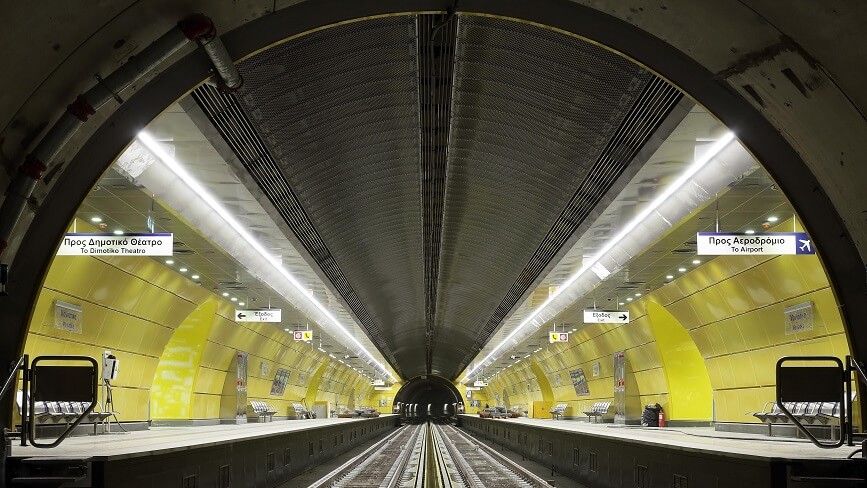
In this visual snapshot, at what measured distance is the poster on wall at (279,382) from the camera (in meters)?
38.1

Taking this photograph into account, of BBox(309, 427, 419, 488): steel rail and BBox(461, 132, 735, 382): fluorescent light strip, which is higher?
BBox(461, 132, 735, 382): fluorescent light strip

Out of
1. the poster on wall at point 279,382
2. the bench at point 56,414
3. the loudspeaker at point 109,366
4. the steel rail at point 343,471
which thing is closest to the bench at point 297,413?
the poster on wall at point 279,382

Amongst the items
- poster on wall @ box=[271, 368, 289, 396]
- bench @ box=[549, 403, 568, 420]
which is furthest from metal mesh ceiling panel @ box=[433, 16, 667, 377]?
bench @ box=[549, 403, 568, 420]

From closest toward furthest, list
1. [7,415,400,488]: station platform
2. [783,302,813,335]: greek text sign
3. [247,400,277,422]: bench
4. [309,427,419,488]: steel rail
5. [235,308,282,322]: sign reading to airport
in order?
[7,415,400,488]: station platform, [783,302,813,335]: greek text sign, [309,427,419,488]: steel rail, [235,308,282,322]: sign reading to airport, [247,400,277,422]: bench

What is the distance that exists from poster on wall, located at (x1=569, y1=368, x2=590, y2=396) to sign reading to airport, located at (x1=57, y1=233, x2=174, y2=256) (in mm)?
27000

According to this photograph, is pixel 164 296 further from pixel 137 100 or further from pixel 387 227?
pixel 137 100

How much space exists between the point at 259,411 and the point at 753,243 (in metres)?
23.4

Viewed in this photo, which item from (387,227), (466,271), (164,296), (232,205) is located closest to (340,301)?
(466,271)

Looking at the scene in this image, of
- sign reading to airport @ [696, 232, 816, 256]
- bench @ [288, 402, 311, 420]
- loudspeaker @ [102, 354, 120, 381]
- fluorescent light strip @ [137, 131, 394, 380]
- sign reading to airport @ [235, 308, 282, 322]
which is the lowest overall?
bench @ [288, 402, 311, 420]

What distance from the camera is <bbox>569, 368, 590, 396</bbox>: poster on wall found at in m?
38.1

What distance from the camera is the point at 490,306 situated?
93.5 feet

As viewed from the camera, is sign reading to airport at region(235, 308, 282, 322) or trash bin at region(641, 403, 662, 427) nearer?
sign reading to airport at region(235, 308, 282, 322)

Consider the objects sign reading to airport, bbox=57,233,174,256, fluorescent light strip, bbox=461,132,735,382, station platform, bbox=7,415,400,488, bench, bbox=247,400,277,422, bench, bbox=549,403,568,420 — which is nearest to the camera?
station platform, bbox=7,415,400,488

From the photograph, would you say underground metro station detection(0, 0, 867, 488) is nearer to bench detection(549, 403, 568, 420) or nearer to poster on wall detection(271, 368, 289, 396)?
poster on wall detection(271, 368, 289, 396)
